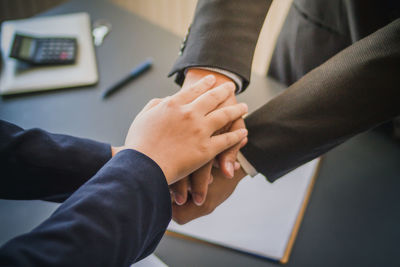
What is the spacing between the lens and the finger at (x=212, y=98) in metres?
0.61

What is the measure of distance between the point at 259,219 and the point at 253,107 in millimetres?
316

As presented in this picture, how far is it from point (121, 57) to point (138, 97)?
18 cm

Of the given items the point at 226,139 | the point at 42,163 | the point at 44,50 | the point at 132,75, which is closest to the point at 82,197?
the point at 42,163

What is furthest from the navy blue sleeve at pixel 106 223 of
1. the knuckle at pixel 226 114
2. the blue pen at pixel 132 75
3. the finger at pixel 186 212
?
the blue pen at pixel 132 75

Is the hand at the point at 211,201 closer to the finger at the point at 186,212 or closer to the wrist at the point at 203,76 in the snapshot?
the finger at the point at 186,212

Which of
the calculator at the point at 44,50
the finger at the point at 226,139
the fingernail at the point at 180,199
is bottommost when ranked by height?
the fingernail at the point at 180,199

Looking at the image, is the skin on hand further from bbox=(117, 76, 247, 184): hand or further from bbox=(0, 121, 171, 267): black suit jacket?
bbox=(0, 121, 171, 267): black suit jacket

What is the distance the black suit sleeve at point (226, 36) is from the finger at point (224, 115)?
0.10 m

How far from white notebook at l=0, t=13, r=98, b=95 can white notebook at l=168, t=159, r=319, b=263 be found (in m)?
0.52

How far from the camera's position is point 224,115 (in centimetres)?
62

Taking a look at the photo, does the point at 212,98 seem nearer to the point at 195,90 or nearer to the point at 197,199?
the point at 195,90

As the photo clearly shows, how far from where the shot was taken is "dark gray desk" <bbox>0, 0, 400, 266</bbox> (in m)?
0.57

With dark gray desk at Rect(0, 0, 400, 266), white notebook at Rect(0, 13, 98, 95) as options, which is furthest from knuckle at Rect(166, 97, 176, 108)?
white notebook at Rect(0, 13, 98, 95)

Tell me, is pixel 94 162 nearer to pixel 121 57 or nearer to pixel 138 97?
pixel 138 97
